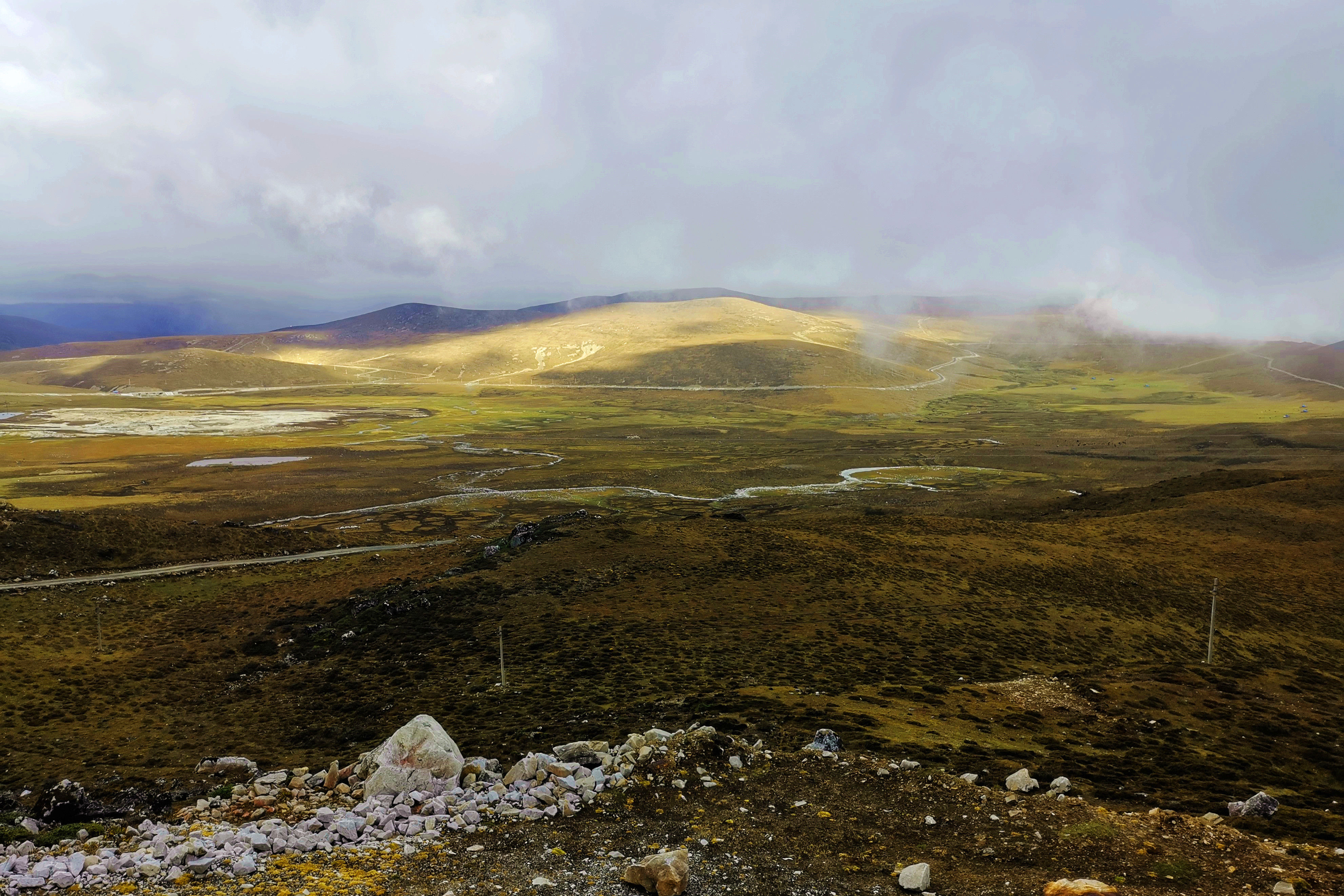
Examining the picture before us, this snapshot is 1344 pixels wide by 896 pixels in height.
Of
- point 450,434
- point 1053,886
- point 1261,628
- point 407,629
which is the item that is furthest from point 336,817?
point 450,434

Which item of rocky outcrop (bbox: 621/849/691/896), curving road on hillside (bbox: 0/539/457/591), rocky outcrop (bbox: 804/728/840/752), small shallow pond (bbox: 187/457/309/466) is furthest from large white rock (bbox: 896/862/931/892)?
small shallow pond (bbox: 187/457/309/466)

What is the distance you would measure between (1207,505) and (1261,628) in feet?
73.3

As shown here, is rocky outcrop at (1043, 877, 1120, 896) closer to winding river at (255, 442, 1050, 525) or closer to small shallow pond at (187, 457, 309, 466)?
winding river at (255, 442, 1050, 525)

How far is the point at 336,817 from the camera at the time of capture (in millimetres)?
12109

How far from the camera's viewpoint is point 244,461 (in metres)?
106

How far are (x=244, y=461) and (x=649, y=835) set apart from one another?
112017mm

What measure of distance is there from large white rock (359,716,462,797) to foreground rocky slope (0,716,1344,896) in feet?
0.12

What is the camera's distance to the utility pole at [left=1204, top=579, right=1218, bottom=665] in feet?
88.7

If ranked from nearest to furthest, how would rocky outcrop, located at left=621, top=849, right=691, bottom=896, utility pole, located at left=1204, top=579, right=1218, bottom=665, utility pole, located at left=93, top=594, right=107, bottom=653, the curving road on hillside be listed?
rocky outcrop, located at left=621, top=849, right=691, bottom=896
utility pole, located at left=1204, top=579, right=1218, bottom=665
utility pole, located at left=93, top=594, right=107, bottom=653
the curving road on hillside

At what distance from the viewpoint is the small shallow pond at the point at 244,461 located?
101875mm

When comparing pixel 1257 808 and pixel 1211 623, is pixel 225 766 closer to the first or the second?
pixel 1257 808

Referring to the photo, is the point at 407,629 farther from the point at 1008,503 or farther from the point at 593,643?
the point at 1008,503

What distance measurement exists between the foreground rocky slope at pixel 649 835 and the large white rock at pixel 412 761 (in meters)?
0.04

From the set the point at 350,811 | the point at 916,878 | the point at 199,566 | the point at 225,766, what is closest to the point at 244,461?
the point at 199,566
